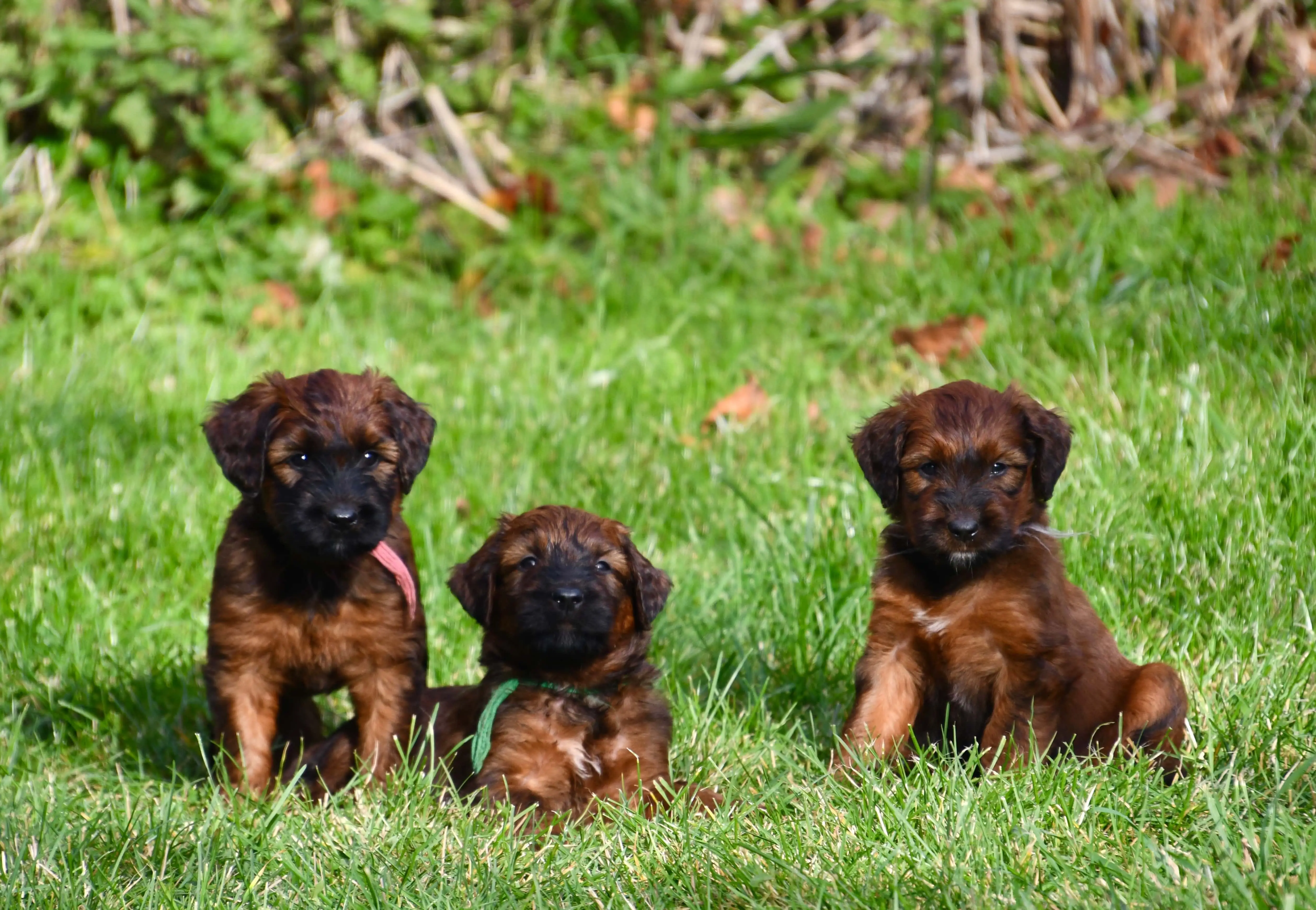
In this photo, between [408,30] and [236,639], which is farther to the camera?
[408,30]

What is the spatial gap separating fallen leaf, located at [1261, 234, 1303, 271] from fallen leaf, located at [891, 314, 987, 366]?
1318 millimetres

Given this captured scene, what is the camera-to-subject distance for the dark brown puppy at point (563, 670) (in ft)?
15.1

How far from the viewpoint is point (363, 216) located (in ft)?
30.4

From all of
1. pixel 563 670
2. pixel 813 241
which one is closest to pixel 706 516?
pixel 563 670

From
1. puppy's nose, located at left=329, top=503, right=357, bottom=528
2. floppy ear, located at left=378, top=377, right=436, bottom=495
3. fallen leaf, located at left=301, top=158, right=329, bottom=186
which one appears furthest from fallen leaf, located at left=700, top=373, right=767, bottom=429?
fallen leaf, located at left=301, top=158, right=329, bottom=186

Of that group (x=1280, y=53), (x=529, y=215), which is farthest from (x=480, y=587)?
(x=1280, y=53)

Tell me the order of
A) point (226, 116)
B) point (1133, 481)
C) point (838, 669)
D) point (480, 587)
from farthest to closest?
point (226, 116) < point (1133, 481) < point (838, 669) < point (480, 587)

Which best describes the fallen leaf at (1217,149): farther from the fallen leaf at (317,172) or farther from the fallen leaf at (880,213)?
the fallen leaf at (317,172)

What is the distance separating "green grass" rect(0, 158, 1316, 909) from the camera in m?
3.89

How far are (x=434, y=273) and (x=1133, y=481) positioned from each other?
15.9 feet

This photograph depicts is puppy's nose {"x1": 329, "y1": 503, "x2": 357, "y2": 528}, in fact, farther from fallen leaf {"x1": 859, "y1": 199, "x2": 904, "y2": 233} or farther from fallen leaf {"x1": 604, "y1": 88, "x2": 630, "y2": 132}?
fallen leaf {"x1": 604, "y1": 88, "x2": 630, "y2": 132}

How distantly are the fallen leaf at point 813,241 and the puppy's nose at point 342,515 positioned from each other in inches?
185

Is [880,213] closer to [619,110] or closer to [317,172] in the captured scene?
[619,110]

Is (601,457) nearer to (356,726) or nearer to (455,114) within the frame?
(356,726)
